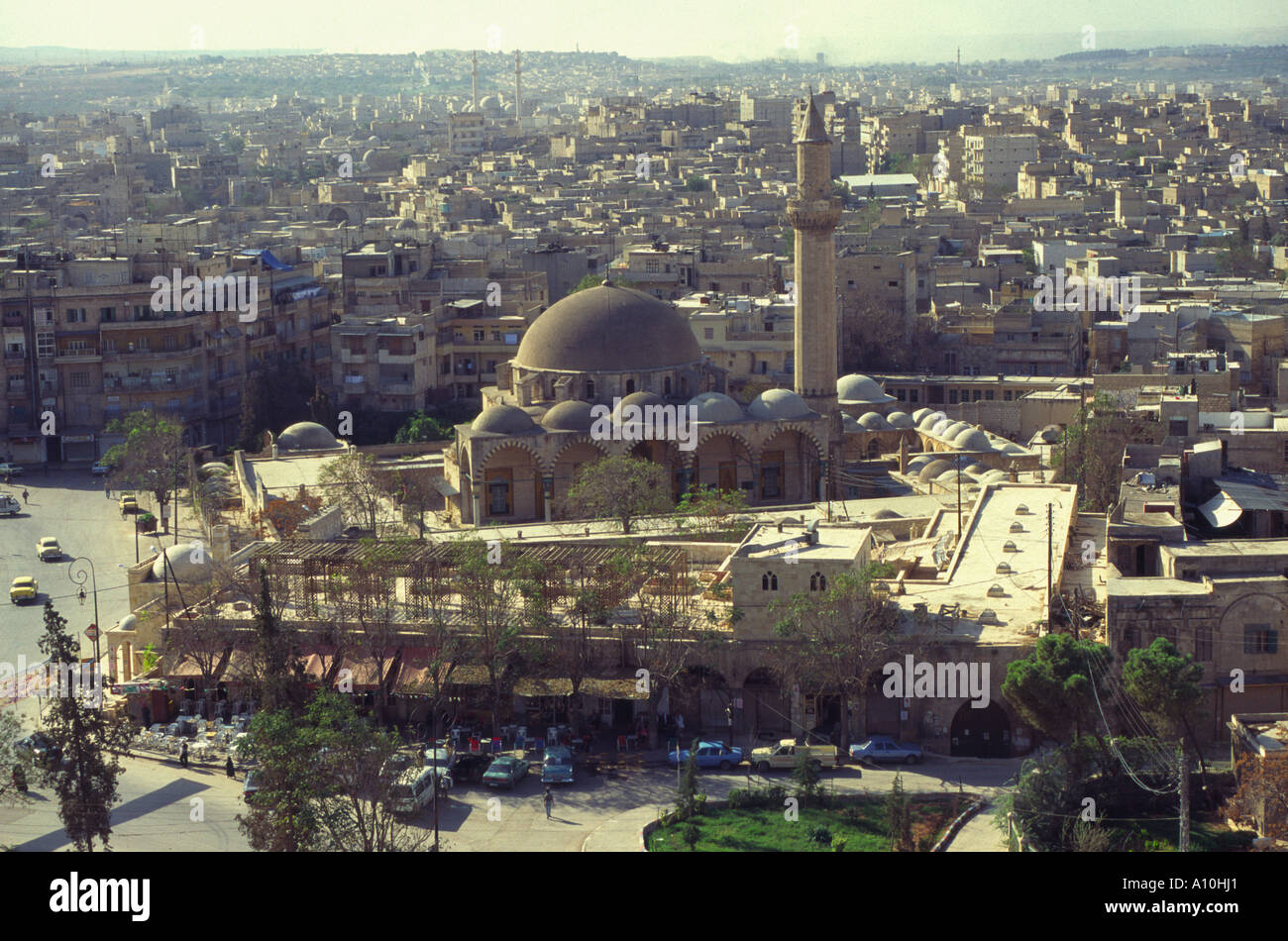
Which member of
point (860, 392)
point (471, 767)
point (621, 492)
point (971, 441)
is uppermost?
point (621, 492)

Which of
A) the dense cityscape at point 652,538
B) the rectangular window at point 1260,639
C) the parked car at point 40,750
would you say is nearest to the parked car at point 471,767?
the dense cityscape at point 652,538

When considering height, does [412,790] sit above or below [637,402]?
below

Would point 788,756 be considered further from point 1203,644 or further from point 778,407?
point 778,407

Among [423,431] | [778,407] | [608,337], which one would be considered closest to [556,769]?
[778,407]

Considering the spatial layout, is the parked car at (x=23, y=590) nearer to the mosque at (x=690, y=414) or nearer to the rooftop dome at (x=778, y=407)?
the mosque at (x=690, y=414)

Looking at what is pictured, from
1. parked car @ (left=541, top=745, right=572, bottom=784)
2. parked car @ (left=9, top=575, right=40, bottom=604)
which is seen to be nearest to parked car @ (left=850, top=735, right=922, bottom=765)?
parked car @ (left=541, top=745, right=572, bottom=784)
